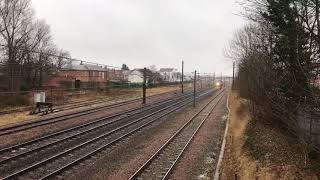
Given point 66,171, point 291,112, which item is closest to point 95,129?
point 66,171

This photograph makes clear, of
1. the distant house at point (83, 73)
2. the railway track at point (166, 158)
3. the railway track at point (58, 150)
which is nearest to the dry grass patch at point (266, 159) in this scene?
the railway track at point (166, 158)

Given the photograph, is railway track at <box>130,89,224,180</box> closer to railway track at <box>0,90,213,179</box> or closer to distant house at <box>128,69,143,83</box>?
railway track at <box>0,90,213,179</box>

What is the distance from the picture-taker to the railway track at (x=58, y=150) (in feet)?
48.6

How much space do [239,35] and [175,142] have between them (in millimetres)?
43622

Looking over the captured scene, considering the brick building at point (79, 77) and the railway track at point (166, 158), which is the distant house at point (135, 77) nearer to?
the brick building at point (79, 77)

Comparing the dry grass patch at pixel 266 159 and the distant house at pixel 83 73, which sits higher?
the distant house at pixel 83 73

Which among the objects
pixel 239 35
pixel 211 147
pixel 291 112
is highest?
pixel 239 35

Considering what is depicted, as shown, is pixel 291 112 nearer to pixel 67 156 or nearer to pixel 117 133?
pixel 67 156

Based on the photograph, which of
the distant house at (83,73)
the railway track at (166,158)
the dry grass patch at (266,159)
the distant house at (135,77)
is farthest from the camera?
the distant house at (135,77)

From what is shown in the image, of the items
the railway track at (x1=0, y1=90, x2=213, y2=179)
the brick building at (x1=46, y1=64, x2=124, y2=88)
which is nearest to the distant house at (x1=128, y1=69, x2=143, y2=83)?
the brick building at (x1=46, y1=64, x2=124, y2=88)

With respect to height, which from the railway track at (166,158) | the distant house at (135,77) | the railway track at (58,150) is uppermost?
the distant house at (135,77)

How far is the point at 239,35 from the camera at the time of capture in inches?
2502

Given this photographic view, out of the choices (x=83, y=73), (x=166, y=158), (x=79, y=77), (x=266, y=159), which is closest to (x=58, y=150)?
(x=166, y=158)

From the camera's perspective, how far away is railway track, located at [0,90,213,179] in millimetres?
14820
